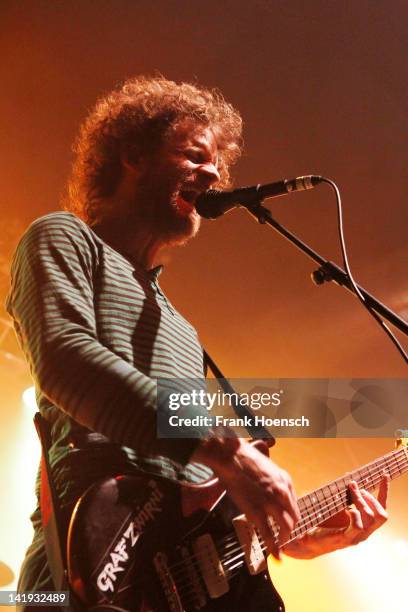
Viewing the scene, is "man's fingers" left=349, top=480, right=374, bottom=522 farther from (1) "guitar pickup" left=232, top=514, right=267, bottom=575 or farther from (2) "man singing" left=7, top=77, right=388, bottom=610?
(1) "guitar pickup" left=232, top=514, right=267, bottom=575

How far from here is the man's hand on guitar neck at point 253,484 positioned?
87 cm

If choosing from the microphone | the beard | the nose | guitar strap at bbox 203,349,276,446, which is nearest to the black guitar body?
guitar strap at bbox 203,349,276,446

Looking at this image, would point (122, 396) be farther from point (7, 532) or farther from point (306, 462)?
point (306, 462)

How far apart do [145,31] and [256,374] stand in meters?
2.50

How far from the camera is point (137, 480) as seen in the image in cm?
96

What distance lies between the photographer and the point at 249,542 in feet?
3.51

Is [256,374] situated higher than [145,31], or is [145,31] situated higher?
[145,31]

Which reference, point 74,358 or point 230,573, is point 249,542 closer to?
point 230,573

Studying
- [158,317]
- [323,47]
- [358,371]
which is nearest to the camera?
[158,317]

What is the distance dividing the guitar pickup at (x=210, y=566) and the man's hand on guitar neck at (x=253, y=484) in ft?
0.56

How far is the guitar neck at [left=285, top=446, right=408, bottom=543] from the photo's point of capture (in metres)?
1.36

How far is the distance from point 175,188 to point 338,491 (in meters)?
0.98

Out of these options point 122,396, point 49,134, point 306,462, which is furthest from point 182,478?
point 306,462

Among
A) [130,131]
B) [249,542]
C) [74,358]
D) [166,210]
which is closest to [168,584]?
[249,542]
